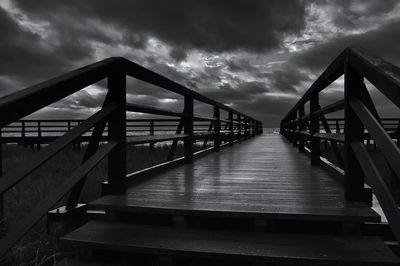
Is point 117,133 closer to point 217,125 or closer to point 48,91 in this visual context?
point 48,91

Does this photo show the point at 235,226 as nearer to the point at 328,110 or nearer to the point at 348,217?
the point at 348,217

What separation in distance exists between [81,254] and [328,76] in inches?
119

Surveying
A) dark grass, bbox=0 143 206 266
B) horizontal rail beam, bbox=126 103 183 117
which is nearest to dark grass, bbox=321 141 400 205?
horizontal rail beam, bbox=126 103 183 117

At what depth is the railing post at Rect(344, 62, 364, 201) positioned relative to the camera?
2.72 m

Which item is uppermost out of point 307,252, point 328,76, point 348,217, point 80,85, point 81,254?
point 328,76

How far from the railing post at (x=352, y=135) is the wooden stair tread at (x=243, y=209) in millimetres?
166

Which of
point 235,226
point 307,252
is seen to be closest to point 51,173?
point 235,226

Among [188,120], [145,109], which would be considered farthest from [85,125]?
[188,120]

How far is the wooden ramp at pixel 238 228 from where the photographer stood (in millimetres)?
1994

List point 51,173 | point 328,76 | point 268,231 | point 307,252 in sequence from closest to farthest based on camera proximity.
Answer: point 307,252
point 268,231
point 328,76
point 51,173

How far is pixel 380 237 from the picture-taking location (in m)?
2.21

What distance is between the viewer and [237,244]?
2.12m

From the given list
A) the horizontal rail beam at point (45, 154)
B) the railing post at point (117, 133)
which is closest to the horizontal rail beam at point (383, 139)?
the horizontal rail beam at point (45, 154)

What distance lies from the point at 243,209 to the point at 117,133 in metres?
1.39
